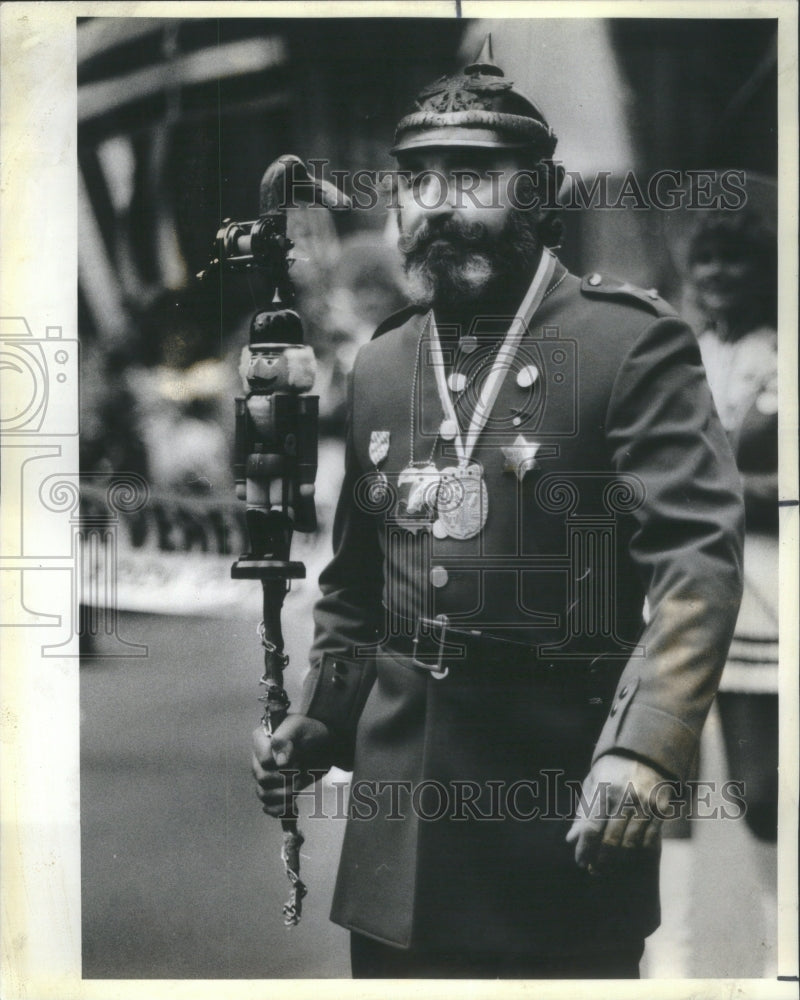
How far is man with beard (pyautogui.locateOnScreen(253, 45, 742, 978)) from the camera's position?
354 centimetres

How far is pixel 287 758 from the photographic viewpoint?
3758 millimetres

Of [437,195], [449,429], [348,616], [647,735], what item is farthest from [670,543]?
[437,195]

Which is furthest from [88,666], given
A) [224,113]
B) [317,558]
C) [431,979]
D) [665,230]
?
[665,230]

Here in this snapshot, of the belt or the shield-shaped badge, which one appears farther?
the shield-shaped badge

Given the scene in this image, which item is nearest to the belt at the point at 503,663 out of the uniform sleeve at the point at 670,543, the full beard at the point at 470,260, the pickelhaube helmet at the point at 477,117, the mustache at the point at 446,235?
the uniform sleeve at the point at 670,543

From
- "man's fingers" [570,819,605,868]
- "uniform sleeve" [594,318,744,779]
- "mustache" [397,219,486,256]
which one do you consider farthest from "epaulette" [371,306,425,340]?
"man's fingers" [570,819,605,868]

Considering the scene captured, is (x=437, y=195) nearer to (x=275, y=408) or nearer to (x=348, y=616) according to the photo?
(x=275, y=408)

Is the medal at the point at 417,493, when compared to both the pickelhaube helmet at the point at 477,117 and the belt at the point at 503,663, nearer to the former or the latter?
the belt at the point at 503,663

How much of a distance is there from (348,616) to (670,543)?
0.99 metres

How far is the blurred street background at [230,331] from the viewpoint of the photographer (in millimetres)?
3713

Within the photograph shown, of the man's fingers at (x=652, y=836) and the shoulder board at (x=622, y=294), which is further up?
the shoulder board at (x=622, y=294)

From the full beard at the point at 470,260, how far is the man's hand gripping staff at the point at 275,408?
31 centimetres

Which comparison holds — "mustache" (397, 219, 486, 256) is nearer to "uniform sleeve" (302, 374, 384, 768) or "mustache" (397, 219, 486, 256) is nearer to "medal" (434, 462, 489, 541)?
"uniform sleeve" (302, 374, 384, 768)

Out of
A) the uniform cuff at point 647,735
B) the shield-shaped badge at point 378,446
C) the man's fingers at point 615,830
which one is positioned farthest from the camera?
the shield-shaped badge at point 378,446
